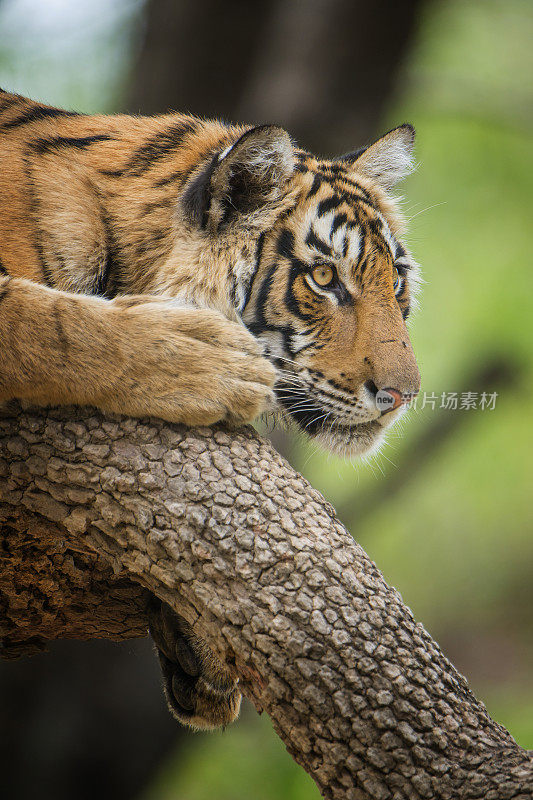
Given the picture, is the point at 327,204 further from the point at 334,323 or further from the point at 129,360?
the point at 129,360

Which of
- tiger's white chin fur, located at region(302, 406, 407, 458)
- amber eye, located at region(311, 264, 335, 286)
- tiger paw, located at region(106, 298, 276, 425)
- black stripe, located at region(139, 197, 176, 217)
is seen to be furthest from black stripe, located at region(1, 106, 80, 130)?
tiger's white chin fur, located at region(302, 406, 407, 458)

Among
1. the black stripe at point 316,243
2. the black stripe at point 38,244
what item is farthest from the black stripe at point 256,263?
the black stripe at point 38,244

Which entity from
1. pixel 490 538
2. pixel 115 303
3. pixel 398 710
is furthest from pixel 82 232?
pixel 490 538

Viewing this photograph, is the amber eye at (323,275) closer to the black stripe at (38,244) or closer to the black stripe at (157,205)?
the black stripe at (157,205)

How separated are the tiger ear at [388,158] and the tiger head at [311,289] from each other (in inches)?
19.5

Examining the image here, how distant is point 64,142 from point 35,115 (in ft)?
1.02

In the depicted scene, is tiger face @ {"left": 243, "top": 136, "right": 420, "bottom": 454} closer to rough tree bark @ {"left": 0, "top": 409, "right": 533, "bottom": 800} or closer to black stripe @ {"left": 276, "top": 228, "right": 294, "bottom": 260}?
black stripe @ {"left": 276, "top": 228, "right": 294, "bottom": 260}

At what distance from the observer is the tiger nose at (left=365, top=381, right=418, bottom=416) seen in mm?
2480

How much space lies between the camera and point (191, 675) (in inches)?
94.8

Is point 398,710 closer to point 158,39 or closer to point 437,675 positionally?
point 437,675

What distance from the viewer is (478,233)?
24.2 ft

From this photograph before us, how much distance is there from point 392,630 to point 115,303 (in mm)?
1239

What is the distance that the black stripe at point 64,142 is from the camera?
8.93ft

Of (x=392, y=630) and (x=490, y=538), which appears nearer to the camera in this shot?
(x=392, y=630)
